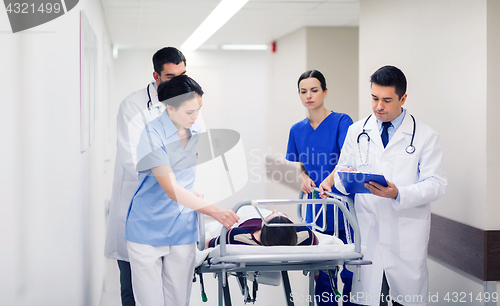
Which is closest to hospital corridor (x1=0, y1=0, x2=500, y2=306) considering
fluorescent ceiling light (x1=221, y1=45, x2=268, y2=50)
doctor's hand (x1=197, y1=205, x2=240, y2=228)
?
doctor's hand (x1=197, y1=205, x2=240, y2=228)

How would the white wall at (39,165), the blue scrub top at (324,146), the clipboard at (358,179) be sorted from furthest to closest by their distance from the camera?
the blue scrub top at (324,146), the clipboard at (358,179), the white wall at (39,165)

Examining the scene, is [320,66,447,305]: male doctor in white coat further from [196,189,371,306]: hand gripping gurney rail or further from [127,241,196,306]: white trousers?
[127,241,196,306]: white trousers

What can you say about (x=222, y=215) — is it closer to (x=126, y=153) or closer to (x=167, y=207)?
(x=167, y=207)

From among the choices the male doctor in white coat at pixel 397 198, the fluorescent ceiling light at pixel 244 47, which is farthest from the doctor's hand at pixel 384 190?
the fluorescent ceiling light at pixel 244 47

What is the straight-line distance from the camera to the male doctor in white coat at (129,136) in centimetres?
198

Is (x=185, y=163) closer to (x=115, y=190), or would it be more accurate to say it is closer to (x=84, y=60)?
(x=115, y=190)

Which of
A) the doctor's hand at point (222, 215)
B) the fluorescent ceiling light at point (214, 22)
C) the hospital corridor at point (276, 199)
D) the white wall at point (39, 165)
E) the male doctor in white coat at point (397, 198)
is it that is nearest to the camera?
the white wall at point (39, 165)

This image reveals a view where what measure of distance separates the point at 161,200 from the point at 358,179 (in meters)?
0.84

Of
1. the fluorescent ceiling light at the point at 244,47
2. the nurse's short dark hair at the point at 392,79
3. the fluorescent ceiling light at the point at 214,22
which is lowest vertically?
the nurse's short dark hair at the point at 392,79

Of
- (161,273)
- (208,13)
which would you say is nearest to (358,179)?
(161,273)

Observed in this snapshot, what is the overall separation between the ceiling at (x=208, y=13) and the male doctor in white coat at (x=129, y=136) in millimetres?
1782

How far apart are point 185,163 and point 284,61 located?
4.06 meters

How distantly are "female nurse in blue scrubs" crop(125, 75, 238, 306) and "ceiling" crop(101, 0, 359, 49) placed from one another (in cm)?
217

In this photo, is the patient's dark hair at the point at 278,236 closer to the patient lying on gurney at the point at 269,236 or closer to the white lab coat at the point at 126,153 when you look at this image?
the patient lying on gurney at the point at 269,236
